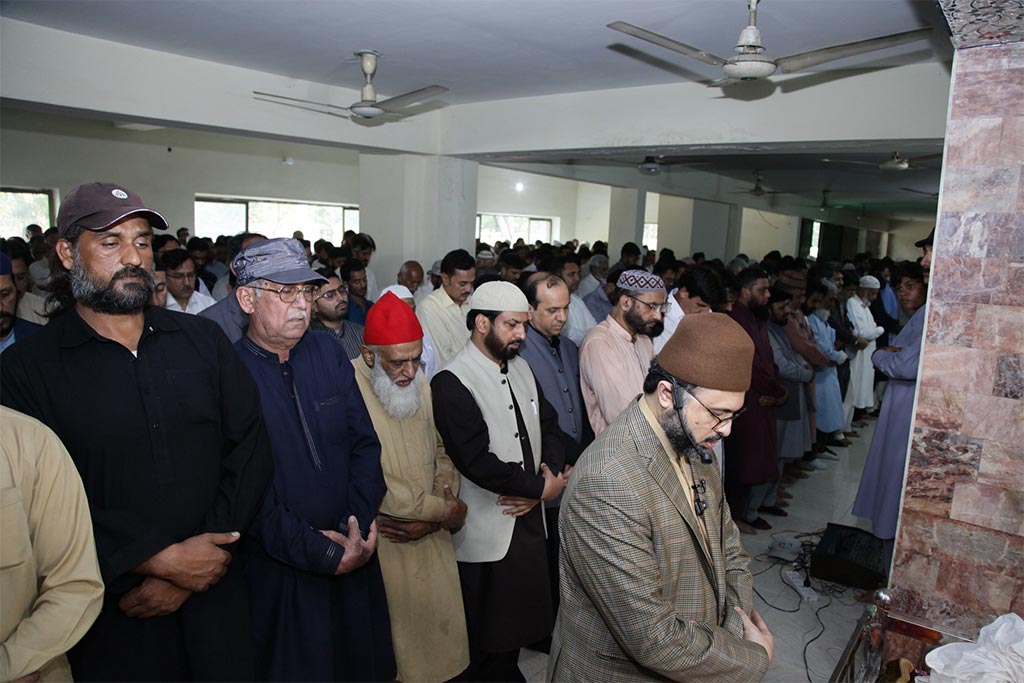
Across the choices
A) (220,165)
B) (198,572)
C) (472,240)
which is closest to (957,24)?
(198,572)

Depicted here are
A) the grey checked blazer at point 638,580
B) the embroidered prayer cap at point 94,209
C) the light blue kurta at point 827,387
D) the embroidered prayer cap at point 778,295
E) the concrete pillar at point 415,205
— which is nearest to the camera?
the grey checked blazer at point 638,580

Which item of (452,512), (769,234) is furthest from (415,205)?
(769,234)

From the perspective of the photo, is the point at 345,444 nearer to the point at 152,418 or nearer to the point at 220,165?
the point at 152,418

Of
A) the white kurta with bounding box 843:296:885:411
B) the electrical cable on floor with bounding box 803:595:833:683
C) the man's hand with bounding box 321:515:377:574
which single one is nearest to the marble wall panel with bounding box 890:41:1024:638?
the electrical cable on floor with bounding box 803:595:833:683

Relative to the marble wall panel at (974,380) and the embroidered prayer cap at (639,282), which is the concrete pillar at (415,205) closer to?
the embroidered prayer cap at (639,282)

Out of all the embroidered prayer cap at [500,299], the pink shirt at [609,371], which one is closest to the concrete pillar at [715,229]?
the pink shirt at [609,371]

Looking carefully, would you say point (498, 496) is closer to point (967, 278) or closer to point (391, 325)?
point (391, 325)

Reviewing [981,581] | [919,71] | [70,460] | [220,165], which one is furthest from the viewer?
[220,165]

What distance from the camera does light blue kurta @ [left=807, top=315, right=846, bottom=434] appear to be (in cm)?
594

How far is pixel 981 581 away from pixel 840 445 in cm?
414

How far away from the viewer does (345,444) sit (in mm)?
2193

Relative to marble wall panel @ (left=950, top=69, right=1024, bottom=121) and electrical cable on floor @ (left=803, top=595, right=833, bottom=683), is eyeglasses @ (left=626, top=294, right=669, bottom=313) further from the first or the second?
electrical cable on floor @ (left=803, top=595, right=833, bottom=683)

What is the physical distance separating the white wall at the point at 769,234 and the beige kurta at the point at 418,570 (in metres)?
18.3

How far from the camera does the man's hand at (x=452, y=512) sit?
2451 mm
